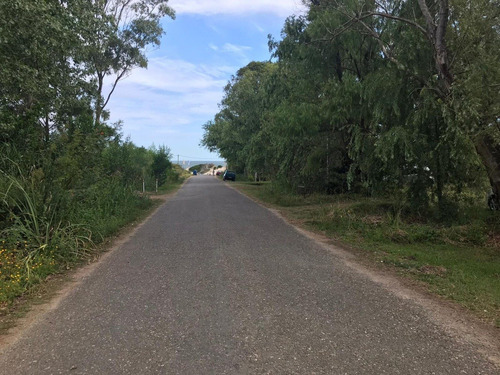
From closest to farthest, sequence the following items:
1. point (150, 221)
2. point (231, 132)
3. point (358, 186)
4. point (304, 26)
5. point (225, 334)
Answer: point (225, 334) < point (150, 221) < point (304, 26) < point (358, 186) < point (231, 132)

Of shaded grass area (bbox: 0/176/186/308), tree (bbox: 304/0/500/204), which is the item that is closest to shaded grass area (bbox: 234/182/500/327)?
tree (bbox: 304/0/500/204)

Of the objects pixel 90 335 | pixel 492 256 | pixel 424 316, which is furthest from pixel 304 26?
pixel 90 335

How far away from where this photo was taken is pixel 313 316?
4367mm

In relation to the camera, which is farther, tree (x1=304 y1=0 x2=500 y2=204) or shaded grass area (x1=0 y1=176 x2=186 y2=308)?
tree (x1=304 y1=0 x2=500 y2=204)

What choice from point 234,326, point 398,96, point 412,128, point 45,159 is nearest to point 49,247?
point 45,159

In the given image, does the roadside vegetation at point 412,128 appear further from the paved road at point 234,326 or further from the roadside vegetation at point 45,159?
the roadside vegetation at point 45,159

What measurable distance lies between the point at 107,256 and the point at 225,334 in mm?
4585

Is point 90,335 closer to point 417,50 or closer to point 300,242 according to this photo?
point 300,242

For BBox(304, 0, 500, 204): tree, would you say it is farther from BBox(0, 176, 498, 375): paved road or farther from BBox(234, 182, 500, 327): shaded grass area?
BBox(0, 176, 498, 375): paved road

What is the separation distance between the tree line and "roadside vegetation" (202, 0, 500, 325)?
34mm

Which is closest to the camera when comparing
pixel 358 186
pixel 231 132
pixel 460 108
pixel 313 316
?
pixel 313 316

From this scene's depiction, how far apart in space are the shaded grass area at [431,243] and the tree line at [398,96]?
905 mm

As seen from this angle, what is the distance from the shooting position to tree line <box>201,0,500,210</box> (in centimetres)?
891

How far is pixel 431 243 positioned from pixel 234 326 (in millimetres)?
6580
